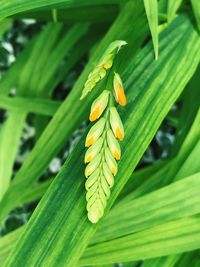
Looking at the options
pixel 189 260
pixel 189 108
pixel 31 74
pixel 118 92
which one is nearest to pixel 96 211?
pixel 118 92

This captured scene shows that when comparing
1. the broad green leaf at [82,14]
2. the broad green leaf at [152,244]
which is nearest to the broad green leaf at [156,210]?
the broad green leaf at [152,244]

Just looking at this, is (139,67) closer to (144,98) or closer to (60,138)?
(144,98)

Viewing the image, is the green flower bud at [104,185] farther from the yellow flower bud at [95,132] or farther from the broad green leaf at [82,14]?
the broad green leaf at [82,14]

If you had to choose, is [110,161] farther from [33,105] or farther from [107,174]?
[33,105]

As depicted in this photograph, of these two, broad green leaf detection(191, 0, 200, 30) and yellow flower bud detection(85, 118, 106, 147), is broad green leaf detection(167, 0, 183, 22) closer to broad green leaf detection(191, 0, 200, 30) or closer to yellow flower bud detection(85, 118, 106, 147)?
broad green leaf detection(191, 0, 200, 30)

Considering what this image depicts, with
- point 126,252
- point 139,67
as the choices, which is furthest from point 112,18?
point 126,252

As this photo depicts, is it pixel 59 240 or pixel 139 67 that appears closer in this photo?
pixel 59 240

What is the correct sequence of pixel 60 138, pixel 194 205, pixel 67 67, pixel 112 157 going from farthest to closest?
pixel 67 67 → pixel 60 138 → pixel 194 205 → pixel 112 157
